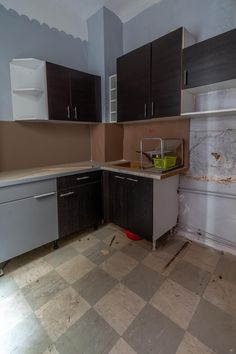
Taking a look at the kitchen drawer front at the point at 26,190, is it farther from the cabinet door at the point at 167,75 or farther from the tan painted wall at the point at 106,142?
the cabinet door at the point at 167,75

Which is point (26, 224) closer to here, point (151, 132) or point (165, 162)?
point (165, 162)

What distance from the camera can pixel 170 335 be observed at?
1.16 m

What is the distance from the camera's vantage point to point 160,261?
187cm

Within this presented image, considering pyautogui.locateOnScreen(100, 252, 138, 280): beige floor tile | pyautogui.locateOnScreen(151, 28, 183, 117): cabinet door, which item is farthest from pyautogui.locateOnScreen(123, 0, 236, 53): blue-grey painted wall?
A: pyautogui.locateOnScreen(100, 252, 138, 280): beige floor tile

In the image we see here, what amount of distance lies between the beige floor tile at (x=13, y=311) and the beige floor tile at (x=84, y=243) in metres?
0.72

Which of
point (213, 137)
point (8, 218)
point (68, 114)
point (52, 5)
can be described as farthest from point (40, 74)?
point (213, 137)

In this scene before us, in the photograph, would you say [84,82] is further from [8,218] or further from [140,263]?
[140,263]

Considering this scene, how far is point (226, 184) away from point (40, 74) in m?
Answer: 2.32

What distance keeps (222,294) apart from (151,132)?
6.14 ft

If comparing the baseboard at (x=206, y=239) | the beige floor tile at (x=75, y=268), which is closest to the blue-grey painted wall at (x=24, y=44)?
the beige floor tile at (x=75, y=268)

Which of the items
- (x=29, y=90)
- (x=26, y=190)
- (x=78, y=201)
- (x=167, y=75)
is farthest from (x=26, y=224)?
(x=167, y=75)

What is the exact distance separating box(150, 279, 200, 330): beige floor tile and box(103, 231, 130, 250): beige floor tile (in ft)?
2.26

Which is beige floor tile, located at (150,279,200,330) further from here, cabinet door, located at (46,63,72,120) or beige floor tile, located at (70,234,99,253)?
cabinet door, located at (46,63,72,120)

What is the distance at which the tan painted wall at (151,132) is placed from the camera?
2.17 meters
